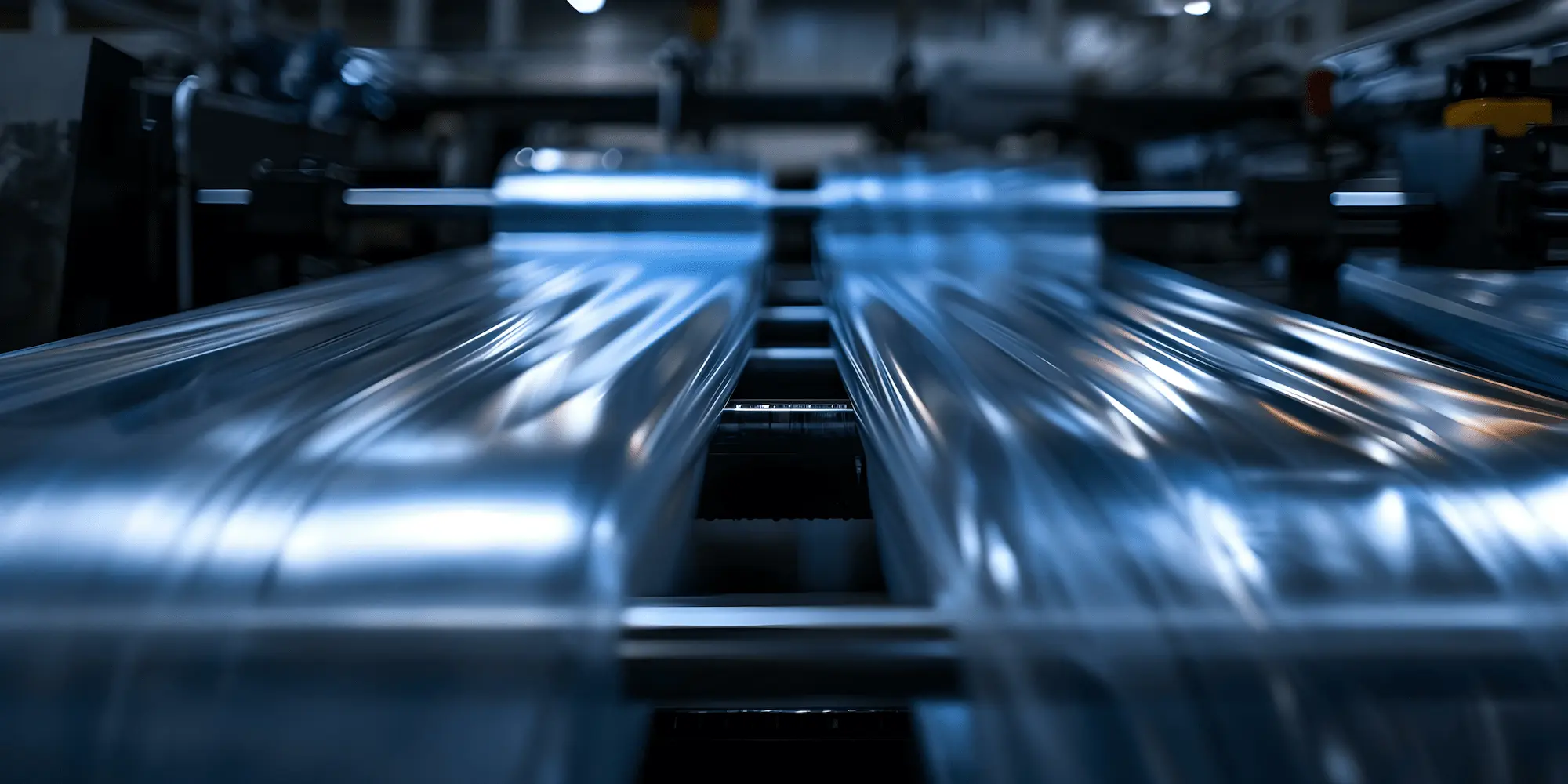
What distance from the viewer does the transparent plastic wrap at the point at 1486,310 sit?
0.63 metres

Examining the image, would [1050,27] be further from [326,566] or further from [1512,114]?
[326,566]

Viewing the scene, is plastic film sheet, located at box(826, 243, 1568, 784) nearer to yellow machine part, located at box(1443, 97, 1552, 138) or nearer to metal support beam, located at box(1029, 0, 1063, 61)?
yellow machine part, located at box(1443, 97, 1552, 138)

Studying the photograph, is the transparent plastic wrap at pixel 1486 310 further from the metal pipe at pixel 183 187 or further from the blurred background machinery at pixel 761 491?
the metal pipe at pixel 183 187

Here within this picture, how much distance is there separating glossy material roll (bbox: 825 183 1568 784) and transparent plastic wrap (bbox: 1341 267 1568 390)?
108 millimetres

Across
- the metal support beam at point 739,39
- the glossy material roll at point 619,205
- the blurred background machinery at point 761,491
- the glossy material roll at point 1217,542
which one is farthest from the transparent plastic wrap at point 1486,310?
the metal support beam at point 739,39

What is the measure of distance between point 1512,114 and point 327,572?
1.13 metres

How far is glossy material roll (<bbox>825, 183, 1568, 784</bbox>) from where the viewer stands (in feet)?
1.01

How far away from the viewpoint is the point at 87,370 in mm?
541

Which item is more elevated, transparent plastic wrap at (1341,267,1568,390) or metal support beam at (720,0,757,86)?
metal support beam at (720,0,757,86)

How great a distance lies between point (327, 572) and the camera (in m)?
0.33

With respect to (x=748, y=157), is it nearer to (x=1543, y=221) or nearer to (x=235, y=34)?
(x=1543, y=221)

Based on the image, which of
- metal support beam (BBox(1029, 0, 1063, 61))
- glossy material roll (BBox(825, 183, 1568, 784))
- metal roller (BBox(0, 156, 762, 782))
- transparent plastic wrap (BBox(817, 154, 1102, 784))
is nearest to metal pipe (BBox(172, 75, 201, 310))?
metal roller (BBox(0, 156, 762, 782))

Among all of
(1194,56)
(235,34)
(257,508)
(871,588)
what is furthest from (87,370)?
(1194,56)

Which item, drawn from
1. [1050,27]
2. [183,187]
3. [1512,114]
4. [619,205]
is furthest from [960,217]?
[1050,27]
